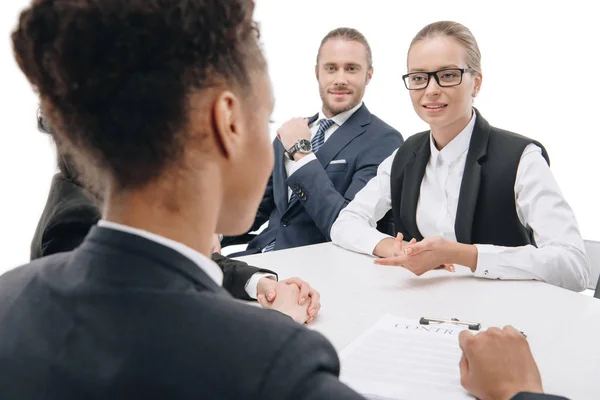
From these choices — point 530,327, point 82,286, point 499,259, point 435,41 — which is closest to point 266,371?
point 82,286

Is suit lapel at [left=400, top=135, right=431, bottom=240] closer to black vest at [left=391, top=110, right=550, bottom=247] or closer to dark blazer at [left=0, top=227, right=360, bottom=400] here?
black vest at [left=391, top=110, right=550, bottom=247]

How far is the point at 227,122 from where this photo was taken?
688 millimetres

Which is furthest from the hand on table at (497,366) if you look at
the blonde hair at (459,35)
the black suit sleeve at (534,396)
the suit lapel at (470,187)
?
the blonde hair at (459,35)

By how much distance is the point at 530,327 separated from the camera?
1443 millimetres

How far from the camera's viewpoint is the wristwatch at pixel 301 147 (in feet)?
9.70

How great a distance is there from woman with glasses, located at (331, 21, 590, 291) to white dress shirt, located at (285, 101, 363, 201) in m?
0.44

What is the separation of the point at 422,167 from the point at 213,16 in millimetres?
1882

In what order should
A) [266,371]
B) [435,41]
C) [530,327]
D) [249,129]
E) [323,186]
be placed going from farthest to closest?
[323,186] → [435,41] → [530,327] → [249,129] → [266,371]

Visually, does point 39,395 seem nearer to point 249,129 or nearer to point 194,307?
point 194,307

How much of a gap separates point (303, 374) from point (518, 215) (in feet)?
5.98

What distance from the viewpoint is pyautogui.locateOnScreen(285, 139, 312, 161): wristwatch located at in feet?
9.70

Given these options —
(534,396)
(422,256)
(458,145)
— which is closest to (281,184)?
(458,145)

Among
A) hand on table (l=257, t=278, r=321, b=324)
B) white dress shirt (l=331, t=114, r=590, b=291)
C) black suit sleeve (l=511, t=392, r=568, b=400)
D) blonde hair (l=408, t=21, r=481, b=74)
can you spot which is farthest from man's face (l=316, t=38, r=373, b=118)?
black suit sleeve (l=511, t=392, r=568, b=400)

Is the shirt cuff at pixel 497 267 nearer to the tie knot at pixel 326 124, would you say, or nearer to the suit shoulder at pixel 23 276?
the suit shoulder at pixel 23 276
